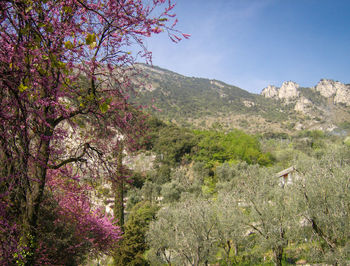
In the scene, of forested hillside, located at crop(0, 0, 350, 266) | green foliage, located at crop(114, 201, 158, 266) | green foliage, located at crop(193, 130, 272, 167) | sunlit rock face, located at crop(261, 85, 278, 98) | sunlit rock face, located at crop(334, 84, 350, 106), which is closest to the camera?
forested hillside, located at crop(0, 0, 350, 266)

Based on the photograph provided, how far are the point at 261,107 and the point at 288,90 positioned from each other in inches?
1328

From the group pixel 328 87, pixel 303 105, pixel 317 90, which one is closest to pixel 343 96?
pixel 328 87

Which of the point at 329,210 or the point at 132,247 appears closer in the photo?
the point at 329,210

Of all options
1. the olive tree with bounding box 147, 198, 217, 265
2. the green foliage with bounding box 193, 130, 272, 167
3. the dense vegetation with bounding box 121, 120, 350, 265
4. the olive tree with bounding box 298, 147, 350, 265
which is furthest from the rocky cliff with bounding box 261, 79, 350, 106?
the olive tree with bounding box 298, 147, 350, 265

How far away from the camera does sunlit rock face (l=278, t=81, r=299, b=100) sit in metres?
141

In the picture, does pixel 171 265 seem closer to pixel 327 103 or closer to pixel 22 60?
pixel 22 60

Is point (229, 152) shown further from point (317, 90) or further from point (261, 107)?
point (317, 90)

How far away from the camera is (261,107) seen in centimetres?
12669

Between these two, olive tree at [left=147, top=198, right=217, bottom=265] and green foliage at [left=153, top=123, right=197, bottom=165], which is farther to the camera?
green foliage at [left=153, top=123, right=197, bottom=165]

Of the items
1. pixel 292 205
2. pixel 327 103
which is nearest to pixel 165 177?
pixel 292 205

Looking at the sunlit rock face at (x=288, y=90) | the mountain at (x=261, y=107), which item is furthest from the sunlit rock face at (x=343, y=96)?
the sunlit rock face at (x=288, y=90)

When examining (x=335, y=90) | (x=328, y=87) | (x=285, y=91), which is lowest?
(x=335, y=90)

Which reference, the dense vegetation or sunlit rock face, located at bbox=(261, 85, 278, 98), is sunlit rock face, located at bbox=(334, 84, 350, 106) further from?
the dense vegetation

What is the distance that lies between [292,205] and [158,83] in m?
133
